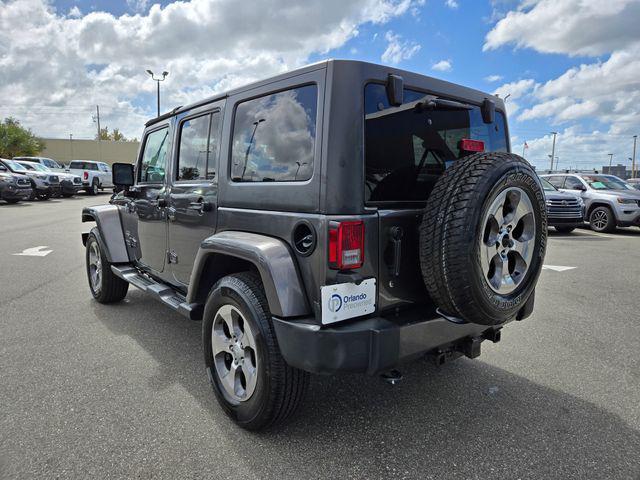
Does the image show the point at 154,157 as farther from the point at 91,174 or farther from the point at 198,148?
the point at 91,174

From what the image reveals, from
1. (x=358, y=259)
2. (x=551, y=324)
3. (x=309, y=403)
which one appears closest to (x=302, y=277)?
(x=358, y=259)

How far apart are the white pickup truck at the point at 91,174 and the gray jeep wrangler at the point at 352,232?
2464 cm

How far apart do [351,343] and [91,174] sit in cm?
2647

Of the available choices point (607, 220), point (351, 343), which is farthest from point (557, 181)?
point (351, 343)

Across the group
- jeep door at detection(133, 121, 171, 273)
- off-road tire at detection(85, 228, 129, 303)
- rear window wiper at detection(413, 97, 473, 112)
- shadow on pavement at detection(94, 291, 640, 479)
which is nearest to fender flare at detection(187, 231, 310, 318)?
shadow on pavement at detection(94, 291, 640, 479)

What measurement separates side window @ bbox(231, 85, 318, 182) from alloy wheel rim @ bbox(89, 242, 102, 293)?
293cm

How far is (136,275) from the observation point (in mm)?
4184

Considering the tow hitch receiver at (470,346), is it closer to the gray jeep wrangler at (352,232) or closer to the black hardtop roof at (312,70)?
the gray jeep wrangler at (352,232)

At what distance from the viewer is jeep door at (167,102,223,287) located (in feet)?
10.00

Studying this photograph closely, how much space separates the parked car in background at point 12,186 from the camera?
17219 millimetres

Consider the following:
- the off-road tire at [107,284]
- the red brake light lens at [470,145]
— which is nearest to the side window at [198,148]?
the red brake light lens at [470,145]

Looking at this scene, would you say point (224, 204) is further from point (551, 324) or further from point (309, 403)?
point (551, 324)

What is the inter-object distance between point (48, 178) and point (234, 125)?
2120 centimetres

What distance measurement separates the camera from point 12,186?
57.0 feet
